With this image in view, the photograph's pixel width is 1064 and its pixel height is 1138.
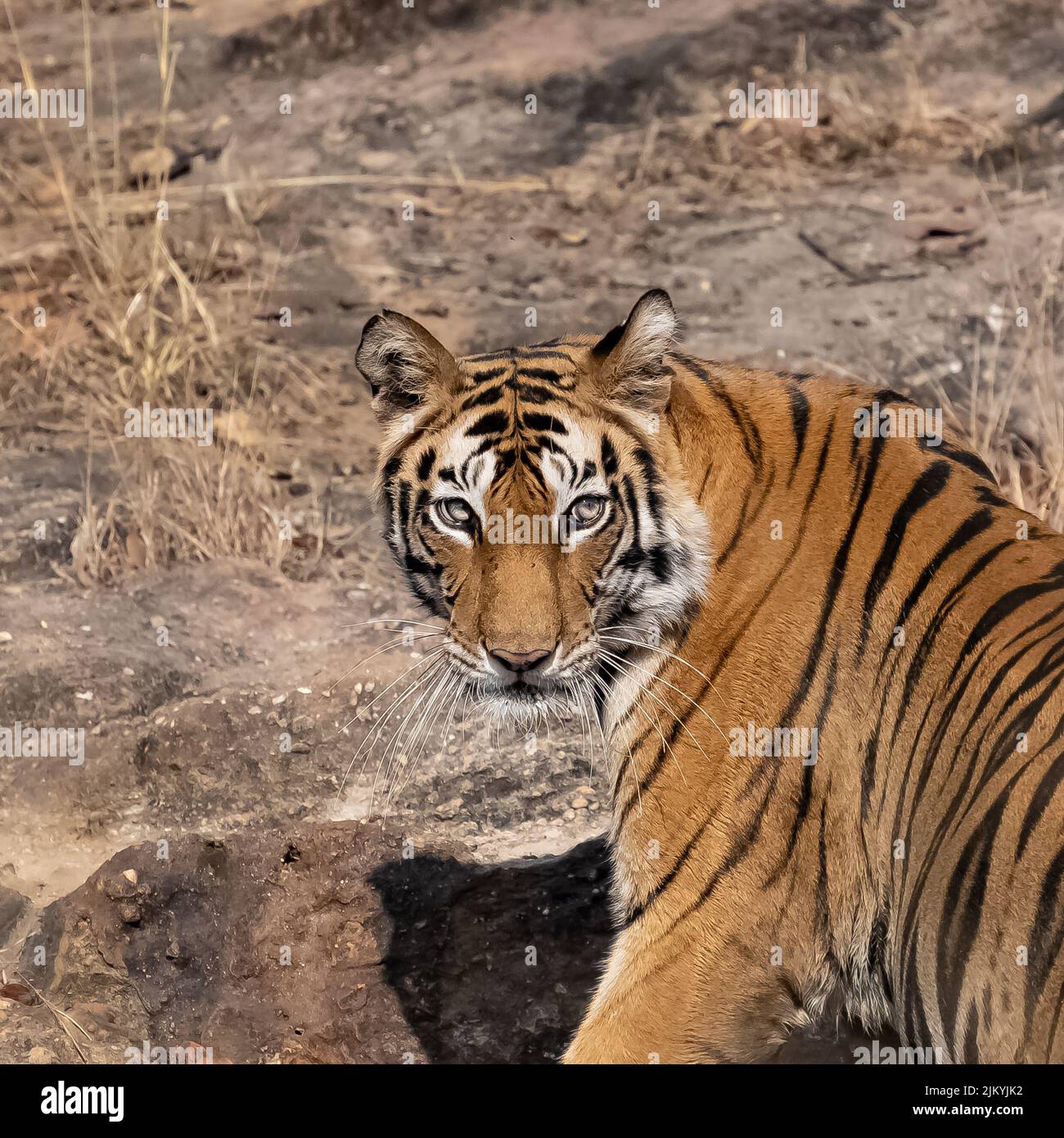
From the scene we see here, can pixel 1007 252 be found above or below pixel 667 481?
above

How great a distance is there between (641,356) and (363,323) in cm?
451

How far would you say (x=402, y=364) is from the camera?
12.2 feet

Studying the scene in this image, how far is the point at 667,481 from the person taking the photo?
3.60 m

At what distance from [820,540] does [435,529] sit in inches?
36.1

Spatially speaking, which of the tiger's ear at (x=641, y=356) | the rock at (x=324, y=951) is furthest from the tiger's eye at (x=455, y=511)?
→ the rock at (x=324, y=951)

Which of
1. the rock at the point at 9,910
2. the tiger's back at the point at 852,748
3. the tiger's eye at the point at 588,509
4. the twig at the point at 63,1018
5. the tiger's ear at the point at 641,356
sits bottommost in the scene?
the twig at the point at 63,1018

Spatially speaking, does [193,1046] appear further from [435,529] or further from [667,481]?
[667,481]

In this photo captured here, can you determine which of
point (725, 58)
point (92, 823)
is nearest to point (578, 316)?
point (725, 58)

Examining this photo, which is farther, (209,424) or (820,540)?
(209,424)

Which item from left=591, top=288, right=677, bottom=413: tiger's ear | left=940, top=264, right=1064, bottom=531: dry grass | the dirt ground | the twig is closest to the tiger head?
left=591, top=288, right=677, bottom=413: tiger's ear

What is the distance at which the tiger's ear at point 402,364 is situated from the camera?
3.66 meters

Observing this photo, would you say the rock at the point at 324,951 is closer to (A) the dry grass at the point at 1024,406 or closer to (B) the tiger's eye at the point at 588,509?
(B) the tiger's eye at the point at 588,509

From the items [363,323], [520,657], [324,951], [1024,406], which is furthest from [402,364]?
[363,323]

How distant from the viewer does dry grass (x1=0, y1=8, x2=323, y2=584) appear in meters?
6.24
